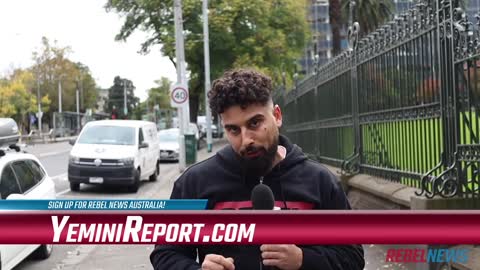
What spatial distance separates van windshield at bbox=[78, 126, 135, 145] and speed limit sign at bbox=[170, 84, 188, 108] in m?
3.59

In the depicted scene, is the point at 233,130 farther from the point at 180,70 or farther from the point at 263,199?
the point at 180,70

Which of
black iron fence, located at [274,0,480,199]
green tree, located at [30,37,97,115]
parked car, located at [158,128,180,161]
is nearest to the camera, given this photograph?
black iron fence, located at [274,0,480,199]

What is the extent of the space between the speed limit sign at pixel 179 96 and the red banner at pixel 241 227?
63.0 feet

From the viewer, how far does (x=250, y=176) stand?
2.38 m

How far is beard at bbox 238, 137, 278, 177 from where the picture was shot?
7.51 ft

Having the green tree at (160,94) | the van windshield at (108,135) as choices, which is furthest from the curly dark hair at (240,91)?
the green tree at (160,94)

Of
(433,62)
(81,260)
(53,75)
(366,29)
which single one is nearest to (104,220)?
(433,62)

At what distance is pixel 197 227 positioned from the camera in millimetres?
1853

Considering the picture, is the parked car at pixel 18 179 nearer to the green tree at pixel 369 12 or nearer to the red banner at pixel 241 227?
the red banner at pixel 241 227

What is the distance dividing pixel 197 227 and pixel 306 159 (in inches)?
31.4

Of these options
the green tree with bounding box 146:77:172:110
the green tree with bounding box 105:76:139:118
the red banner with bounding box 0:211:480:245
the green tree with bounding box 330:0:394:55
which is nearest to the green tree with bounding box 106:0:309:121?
the green tree with bounding box 330:0:394:55

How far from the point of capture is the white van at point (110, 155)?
1603 cm

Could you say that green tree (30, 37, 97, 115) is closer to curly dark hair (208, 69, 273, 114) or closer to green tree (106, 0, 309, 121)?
green tree (106, 0, 309, 121)

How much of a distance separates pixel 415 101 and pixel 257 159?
17.3 feet
